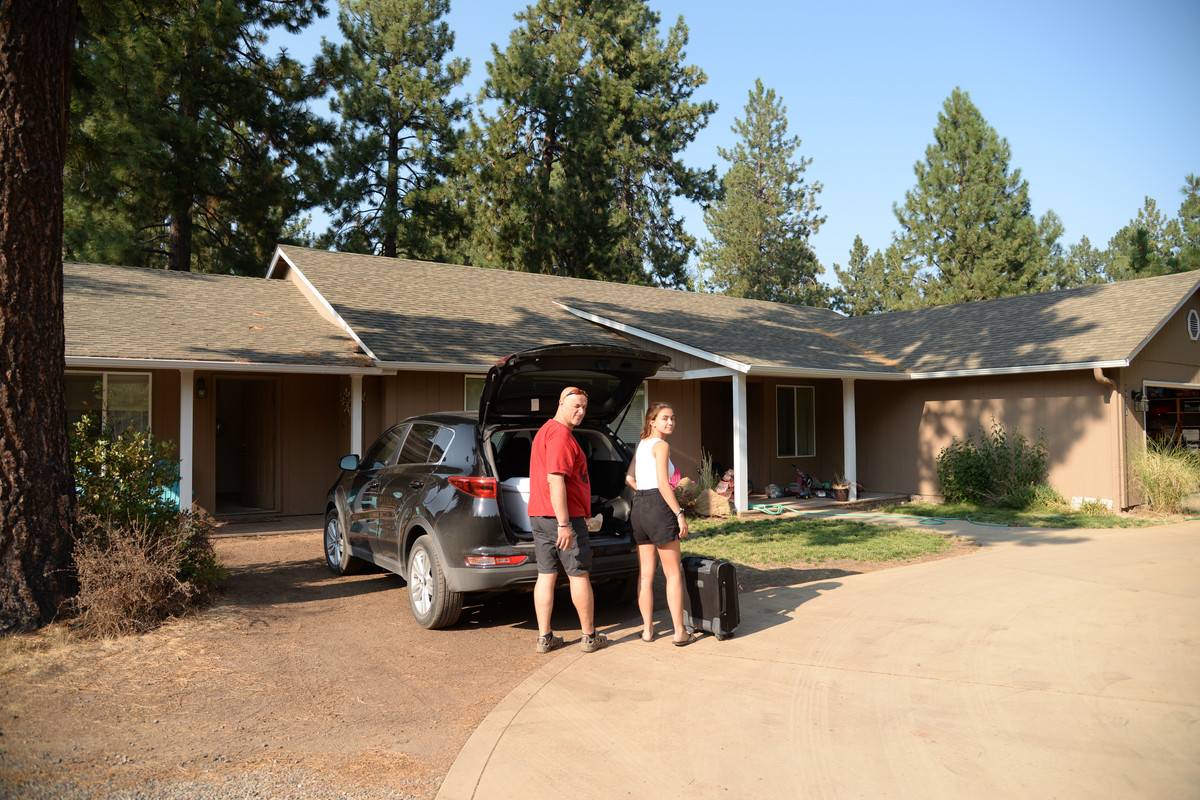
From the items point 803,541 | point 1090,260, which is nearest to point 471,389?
point 803,541

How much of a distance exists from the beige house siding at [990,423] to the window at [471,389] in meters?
8.41

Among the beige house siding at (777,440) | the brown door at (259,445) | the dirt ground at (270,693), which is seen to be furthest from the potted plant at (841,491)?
the brown door at (259,445)

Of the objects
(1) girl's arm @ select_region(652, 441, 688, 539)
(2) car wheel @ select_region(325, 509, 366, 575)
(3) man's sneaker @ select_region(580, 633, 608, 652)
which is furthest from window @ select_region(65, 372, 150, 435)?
(1) girl's arm @ select_region(652, 441, 688, 539)

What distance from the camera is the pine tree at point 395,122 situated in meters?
27.2

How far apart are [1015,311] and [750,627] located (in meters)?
14.1

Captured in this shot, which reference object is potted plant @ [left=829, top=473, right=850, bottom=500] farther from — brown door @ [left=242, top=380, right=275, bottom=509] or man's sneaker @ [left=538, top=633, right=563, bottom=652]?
man's sneaker @ [left=538, top=633, right=563, bottom=652]

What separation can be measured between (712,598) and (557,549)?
117 cm

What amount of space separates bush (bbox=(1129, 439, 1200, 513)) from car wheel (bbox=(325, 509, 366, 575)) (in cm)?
1232

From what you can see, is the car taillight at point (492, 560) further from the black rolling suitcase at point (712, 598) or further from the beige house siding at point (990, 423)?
the beige house siding at point (990, 423)

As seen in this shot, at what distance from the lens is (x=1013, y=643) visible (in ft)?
18.6

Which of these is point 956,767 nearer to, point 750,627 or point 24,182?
point 750,627

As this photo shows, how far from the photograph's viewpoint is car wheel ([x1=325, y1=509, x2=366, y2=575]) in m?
8.04

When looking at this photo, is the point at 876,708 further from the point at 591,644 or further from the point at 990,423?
the point at 990,423

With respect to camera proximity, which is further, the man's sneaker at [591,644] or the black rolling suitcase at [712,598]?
the black rolling suitcase at [712,598]
